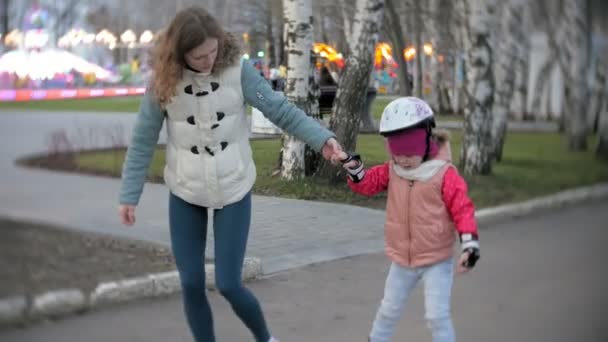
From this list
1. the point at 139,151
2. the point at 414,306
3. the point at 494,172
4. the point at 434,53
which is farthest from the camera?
the point at 434,53

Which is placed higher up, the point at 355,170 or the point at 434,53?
the point at 355,170

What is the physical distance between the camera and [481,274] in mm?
6734

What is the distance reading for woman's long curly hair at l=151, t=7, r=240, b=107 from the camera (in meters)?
3.75

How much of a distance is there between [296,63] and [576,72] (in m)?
5.25

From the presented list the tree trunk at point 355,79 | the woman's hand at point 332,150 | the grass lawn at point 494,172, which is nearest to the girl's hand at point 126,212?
the woman's hand at point 332,150

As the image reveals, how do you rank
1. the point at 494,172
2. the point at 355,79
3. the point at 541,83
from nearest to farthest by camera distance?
the point at 541,83, the point at 494,172, the point at 355,79

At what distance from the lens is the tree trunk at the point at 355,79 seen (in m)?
10.8

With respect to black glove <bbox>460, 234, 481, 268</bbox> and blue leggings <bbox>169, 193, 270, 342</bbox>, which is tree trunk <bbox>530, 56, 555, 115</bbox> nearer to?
black glove <bbox>460, 234, 481, 268</bbox>

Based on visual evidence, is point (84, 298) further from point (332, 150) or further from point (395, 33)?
point (395, 33)

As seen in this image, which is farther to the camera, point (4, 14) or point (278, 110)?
point (4, 14)

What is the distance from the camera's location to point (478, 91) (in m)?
11.7

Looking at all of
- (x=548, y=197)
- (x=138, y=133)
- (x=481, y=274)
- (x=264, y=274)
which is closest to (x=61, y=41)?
(x=264, y=274)

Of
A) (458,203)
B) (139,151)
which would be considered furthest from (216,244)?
(458,203)

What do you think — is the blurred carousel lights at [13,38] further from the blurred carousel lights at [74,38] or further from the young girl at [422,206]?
the young girl at [422,206]
